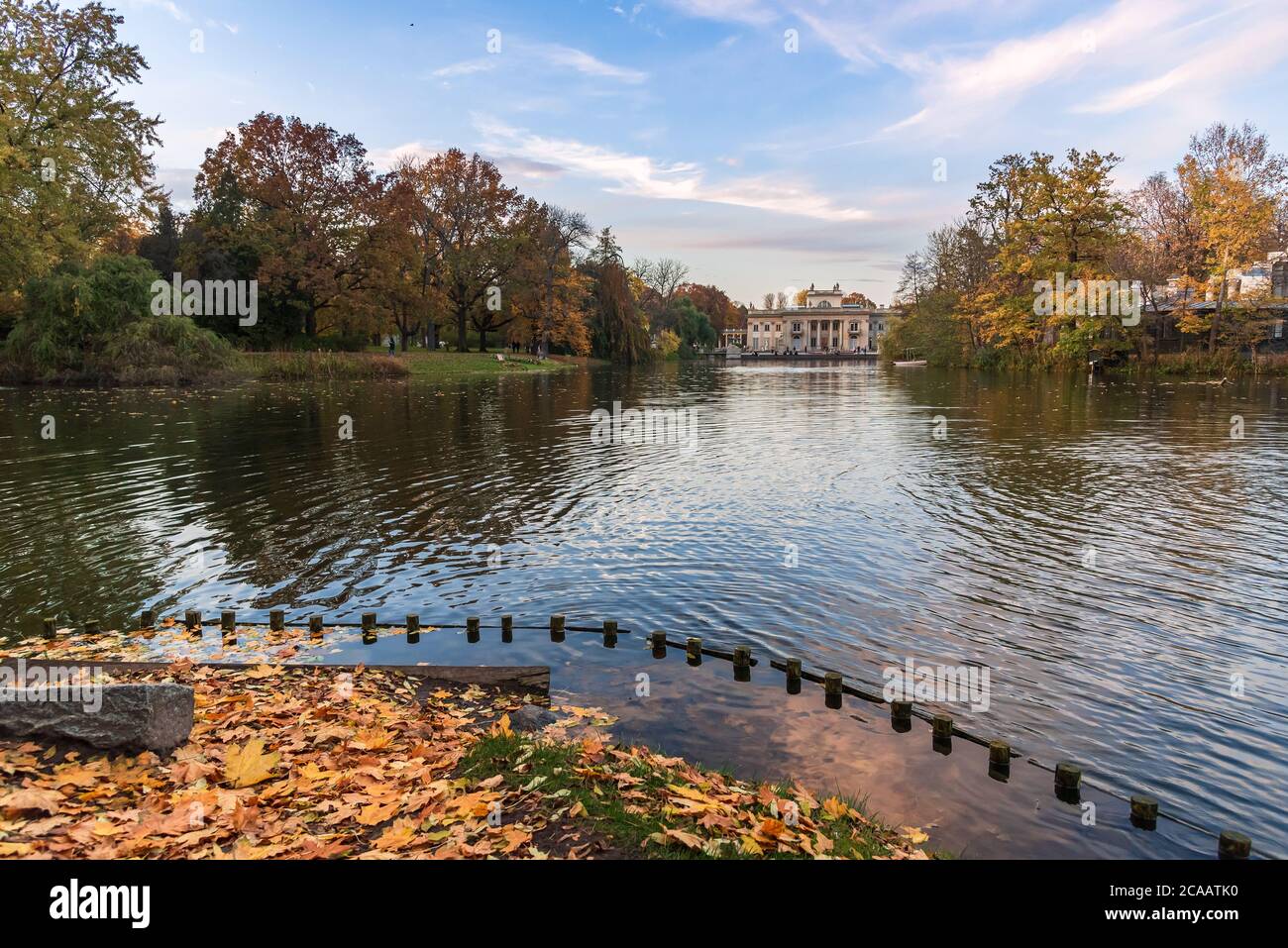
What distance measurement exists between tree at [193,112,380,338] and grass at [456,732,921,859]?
58.9m

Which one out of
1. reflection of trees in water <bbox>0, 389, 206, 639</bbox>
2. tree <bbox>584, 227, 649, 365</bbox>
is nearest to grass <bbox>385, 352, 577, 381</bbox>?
tree <bbox>584, 227, 649, 365</bbox>

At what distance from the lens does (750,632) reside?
9.72 m

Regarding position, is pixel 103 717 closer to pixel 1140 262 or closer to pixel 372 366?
pixel 372 366

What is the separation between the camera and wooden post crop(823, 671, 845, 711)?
25.1 ft

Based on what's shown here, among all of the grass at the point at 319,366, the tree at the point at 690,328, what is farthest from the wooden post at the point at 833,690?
the tree at the point at 690,328

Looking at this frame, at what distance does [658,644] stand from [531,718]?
2.39 m

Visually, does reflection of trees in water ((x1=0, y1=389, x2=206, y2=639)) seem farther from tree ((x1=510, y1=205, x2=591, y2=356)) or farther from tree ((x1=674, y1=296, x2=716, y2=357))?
tree ((x1=674, y1=296, x2=716, y2=357))

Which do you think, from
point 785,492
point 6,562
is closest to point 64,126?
point 6,562

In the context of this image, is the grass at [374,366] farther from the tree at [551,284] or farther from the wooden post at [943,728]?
the wooden post at [943,728]

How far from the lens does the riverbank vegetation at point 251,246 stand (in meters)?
38.2

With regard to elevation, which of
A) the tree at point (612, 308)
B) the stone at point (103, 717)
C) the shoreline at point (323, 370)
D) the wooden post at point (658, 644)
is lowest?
the wooden post at point (658, 644)

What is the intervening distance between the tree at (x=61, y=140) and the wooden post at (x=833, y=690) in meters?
38.4

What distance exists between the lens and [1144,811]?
18.8 ft
